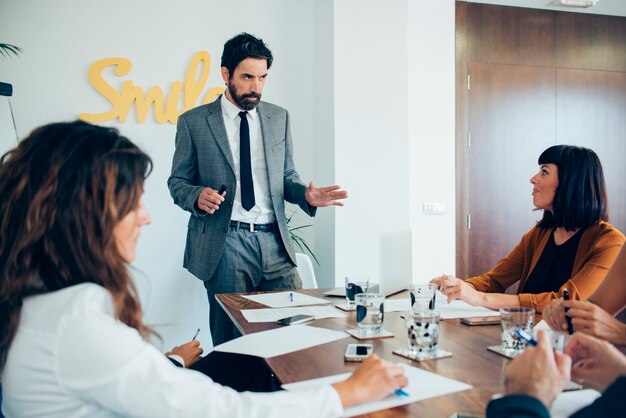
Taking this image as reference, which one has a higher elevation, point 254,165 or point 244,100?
point 244,100

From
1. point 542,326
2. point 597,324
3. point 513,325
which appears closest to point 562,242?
point 542,326

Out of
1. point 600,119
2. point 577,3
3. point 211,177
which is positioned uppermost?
point 577,3

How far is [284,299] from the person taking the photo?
6.68 feet

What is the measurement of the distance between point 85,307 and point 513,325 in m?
0.92

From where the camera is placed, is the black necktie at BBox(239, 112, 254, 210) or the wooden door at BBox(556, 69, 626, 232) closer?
the black necktie at BBox(239, 112, 254, 210)

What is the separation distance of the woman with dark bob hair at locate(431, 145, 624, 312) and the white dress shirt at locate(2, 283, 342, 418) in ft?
3.79

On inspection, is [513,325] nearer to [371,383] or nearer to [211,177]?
[371,383]

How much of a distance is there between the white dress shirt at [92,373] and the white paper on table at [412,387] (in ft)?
0.46

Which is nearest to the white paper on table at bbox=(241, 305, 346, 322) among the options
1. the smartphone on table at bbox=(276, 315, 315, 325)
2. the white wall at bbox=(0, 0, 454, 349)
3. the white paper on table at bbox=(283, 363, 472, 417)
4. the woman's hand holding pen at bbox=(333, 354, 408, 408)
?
the smartphone on table at bbox=(276, 315, 315, 325)

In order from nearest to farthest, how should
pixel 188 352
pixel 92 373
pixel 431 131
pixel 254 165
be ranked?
pixel 92 373 < pixel 188 352 < pixel 254 165 < pixel 431 131

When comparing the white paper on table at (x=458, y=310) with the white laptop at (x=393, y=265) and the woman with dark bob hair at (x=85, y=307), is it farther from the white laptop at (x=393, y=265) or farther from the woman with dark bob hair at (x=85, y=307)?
the woman with dark bob hair at (x=85, y=307)

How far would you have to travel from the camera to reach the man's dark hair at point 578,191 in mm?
2016

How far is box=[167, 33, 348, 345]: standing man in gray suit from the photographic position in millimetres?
2428

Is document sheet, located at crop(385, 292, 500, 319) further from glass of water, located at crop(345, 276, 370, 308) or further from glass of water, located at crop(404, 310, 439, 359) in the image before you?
glass of water, located at crop(404, 310, 439, 359)
